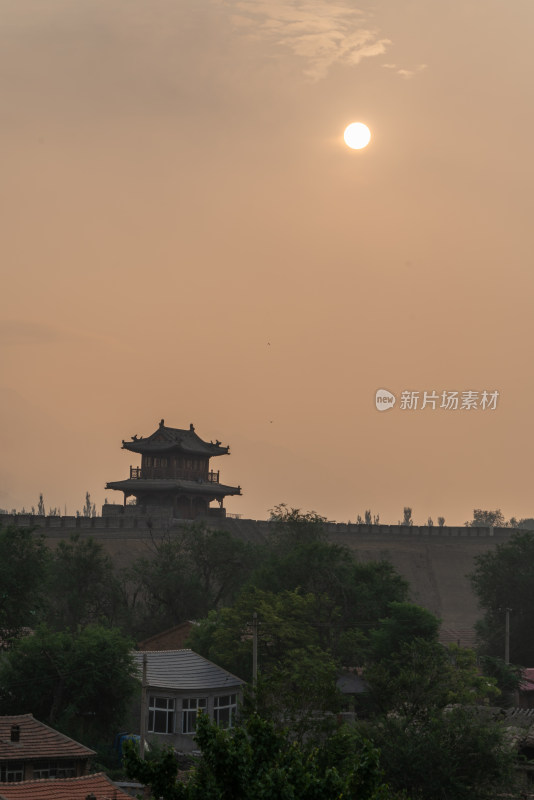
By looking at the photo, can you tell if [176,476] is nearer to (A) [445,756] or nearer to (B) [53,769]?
(B) [53,769]

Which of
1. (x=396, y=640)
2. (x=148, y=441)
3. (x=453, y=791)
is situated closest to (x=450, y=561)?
(x=148, y=441)

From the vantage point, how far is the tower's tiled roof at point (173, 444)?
333 feet

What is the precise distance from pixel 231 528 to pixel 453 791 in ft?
205

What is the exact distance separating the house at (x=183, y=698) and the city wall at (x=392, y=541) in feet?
114

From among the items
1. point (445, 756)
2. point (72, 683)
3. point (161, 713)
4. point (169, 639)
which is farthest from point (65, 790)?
point (169, 639)

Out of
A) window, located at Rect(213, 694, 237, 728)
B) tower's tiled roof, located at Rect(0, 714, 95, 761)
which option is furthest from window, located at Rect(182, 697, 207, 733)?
tower's tiled roof, located at Rect(0, 714, 95, 761)

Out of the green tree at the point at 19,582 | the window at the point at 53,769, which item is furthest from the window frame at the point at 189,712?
the window at the point at 53,769

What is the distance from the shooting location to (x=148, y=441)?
338 feet

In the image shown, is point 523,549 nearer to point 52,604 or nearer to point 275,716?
point 52,604

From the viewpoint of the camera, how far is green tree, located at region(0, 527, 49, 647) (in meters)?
52.3

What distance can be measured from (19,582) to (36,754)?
20233 millimetres

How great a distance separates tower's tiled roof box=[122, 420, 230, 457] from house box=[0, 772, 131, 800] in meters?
70.8

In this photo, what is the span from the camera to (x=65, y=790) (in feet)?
95.4

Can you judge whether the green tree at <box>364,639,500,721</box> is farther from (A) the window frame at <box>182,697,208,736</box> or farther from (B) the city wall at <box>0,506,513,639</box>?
(B) the city wall at <box>0,506,513,639</box>
